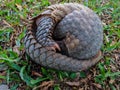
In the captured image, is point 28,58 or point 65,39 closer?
Answer: point 65,39

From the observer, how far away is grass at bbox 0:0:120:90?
1.91 metres

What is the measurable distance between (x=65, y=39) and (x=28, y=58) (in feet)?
1.16

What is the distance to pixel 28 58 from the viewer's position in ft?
6.52

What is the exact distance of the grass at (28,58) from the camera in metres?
1.91

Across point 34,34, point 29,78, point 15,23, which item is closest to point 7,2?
point 15,23

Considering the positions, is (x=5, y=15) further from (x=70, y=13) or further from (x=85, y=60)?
(x=85, y=60)

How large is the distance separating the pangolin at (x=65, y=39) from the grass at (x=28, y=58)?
0.43 ft

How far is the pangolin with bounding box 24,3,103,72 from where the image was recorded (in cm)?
178

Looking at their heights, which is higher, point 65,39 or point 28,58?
point 65,39

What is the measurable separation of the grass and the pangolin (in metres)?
0.13

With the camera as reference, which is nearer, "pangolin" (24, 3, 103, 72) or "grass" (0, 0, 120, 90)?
"pangolin" (24, 3, 103, 72)

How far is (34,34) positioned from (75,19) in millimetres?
312

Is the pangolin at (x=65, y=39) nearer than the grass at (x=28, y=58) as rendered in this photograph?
Yes

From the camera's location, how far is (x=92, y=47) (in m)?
1.87
